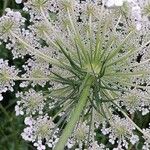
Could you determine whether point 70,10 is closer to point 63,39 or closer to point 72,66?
point 63,39

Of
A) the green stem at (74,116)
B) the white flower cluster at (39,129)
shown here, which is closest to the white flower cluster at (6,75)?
the white flower cluster at (39,129)

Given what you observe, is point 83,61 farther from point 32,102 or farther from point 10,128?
point 10,128

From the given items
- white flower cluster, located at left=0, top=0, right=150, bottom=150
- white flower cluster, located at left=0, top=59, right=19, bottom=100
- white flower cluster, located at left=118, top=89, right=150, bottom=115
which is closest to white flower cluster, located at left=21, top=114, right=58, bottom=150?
white flower cluster, located at left=0, top=0, right=150, bottom=150

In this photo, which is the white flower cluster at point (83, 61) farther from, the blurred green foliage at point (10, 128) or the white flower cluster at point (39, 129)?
the blurred green foliage at point (10, 128)

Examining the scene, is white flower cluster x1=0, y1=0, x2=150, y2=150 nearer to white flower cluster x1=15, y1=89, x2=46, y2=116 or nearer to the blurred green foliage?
white flower cluster x1=15, y1=89, x2=46, y2=116

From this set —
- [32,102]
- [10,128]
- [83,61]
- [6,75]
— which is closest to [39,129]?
[32,102]

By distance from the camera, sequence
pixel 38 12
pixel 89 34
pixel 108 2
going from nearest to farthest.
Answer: pixel 108 2, pixel 89 34, pixel 38 12

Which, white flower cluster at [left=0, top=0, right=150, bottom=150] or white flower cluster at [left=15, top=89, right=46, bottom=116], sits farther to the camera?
white flower cluster at [left=15, top=89, right=46, bottom=116]

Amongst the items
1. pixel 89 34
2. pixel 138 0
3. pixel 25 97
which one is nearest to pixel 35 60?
pixel 25 97

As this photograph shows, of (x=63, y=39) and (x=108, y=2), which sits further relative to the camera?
(x=63, y=39)

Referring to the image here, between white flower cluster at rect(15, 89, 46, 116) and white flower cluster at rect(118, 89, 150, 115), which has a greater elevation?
white flower cluster at rect(15, 89, 46, 116)

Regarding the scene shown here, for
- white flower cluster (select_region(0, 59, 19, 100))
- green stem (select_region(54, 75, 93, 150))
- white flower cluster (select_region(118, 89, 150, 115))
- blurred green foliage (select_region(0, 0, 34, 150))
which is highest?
white flower cluster (select_region(0, 59, 19, 100))
